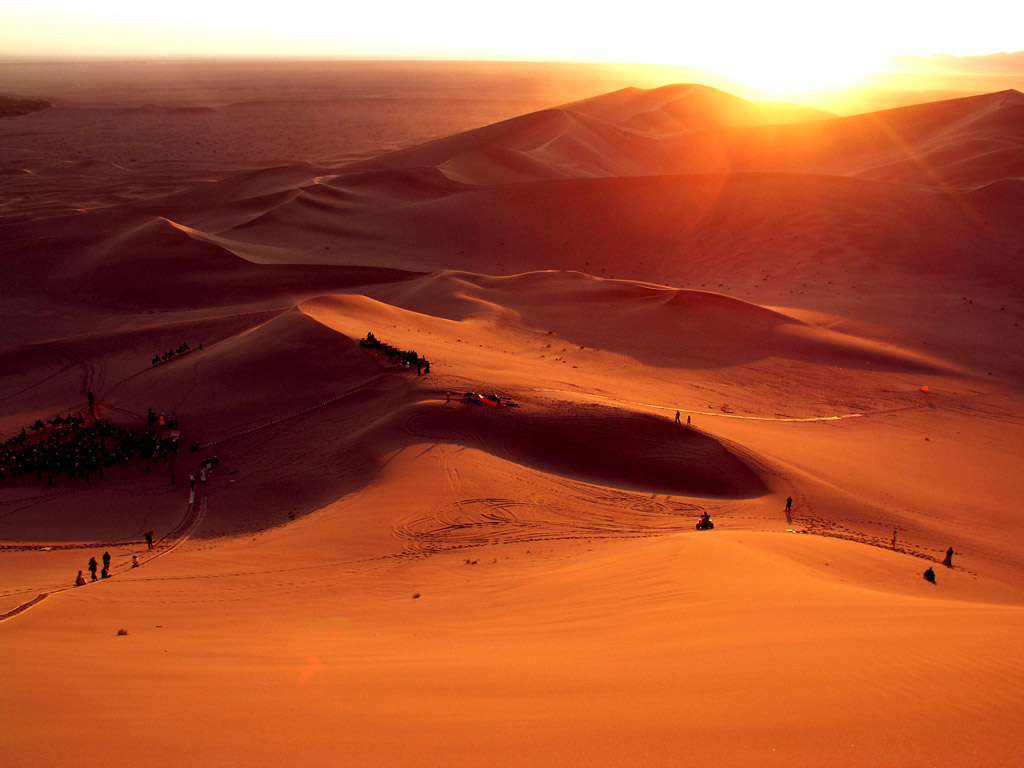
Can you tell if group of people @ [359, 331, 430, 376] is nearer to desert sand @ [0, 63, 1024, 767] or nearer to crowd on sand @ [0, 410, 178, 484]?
desert sand @ [0, 63, 1024, 767]

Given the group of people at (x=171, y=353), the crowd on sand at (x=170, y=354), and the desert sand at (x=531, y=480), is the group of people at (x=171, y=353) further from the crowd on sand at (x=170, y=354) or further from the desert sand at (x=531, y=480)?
the desert sand at (x=531, y=480)

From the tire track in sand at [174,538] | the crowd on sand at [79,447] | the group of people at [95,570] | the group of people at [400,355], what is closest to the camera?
the tire track in sand at [174,538]

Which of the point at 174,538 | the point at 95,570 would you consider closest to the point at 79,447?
the point at 174,538

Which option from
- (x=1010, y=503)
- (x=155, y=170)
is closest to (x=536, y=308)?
(x=1010, y=503)

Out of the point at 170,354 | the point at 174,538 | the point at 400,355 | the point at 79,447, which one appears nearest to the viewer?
the point at 174,538

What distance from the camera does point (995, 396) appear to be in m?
21.3

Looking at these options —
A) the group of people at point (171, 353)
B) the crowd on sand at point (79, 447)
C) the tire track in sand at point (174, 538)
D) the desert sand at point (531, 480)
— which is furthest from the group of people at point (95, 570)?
the group of people at point (171, 353)

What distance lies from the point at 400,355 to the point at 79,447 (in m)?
7.56

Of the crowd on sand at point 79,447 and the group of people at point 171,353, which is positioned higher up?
the group of people at point 171,353

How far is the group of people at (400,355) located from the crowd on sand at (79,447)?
5.26 metres

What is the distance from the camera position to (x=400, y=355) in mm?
19297

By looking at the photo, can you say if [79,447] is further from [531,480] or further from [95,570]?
[531,480]

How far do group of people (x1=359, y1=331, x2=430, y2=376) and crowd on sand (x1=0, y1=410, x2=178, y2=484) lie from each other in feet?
17.3

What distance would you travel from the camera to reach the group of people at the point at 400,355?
18.6 m
